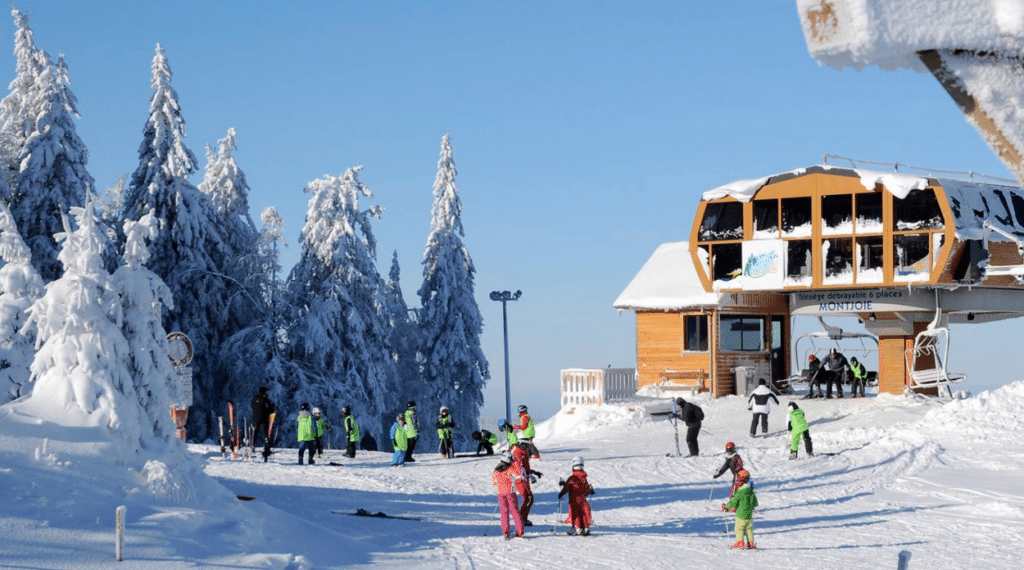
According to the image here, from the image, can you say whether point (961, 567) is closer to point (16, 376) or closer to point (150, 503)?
point (150, 503)

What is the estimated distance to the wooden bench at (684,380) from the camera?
131 feet

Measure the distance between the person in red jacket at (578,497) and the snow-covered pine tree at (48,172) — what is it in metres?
27.3

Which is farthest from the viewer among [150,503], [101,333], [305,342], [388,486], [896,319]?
[305,342]

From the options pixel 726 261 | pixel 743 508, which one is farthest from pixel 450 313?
pixel 743 508

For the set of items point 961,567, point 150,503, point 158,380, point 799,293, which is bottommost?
point 961,567

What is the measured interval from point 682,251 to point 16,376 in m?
28.7

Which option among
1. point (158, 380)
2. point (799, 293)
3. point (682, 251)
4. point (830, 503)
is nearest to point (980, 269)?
point (799, 293)

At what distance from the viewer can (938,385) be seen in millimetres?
34375

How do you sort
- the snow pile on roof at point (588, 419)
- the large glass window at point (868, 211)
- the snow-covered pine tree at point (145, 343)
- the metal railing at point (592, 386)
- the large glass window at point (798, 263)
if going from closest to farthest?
1. the snow-covered pine tree at point (145, 343)
2. the large glass window at point (868, 211)
3. the snow pile on roof at point (588, 419)
4. the large glass window at point (798, 263)
5. the metal railing at point (592, 386)

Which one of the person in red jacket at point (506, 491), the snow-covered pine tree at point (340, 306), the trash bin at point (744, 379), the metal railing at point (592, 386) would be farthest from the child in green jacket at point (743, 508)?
the snow-covered pine tree at point (340, 306)

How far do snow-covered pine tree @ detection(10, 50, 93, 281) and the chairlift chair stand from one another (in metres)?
27.6

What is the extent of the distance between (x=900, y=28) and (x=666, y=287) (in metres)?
39.8

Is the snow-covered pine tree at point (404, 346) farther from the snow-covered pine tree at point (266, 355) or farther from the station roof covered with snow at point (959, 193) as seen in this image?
the station roof covered with snow at point (959, 193)

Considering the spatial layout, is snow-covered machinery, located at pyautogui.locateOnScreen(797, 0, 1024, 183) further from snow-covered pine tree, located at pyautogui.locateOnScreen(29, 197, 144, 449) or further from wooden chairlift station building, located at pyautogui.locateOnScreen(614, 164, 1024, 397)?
wooden chairlift station building, located at pyautogui.locateOnScreen(614, 164, 1024, 397)
